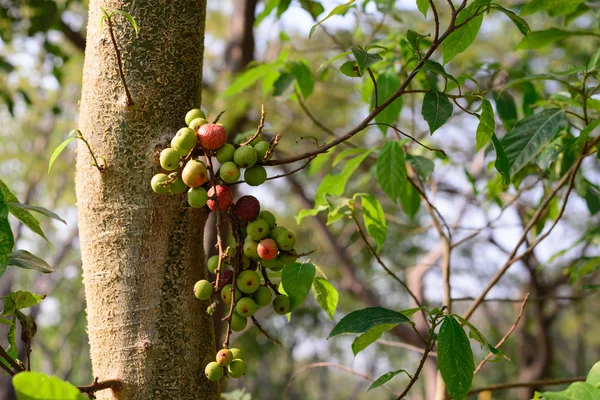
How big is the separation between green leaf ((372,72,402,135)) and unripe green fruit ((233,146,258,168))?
52cm

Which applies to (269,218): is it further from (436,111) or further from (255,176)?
(436,111)

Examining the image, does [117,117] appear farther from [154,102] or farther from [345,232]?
[345,232]

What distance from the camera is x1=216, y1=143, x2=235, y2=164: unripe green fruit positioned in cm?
70

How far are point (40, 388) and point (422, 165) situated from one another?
37.1 inches

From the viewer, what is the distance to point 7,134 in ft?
28.6

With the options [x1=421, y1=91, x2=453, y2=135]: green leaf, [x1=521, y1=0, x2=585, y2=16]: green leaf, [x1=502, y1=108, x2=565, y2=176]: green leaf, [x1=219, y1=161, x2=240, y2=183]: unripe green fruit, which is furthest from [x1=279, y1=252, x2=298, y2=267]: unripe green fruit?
[x1=521, y1=0, x2=585, y2=16]: green leaf

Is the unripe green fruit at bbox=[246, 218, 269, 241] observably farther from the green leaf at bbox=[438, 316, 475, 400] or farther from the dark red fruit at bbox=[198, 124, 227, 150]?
the green leaf at bbox=[438, 316, 475, 400]

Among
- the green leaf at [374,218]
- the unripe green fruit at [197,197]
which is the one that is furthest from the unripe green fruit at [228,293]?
the green leaf at [374,218]

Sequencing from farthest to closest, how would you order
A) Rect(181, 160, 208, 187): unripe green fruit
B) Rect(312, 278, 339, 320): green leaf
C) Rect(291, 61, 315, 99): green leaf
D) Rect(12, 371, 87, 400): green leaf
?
Rect(291, 61, 315, 99): green leaf, Rect(312, 278, 339, 320): green leaf, Rect(181, 160, 208, 187): unripe green fruit, Rect(12, 371, 87, 400): green leaf

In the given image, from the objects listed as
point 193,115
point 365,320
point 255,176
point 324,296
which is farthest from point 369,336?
point 193,115

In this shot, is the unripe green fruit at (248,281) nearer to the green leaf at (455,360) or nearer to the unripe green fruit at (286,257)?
the unripe green fruit at (286,257)

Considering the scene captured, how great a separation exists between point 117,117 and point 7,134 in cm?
906

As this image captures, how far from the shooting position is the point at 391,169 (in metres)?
1.13

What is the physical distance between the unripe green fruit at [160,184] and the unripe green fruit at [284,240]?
0.14 meters
